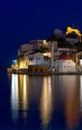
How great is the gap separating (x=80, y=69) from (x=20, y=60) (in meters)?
11.2

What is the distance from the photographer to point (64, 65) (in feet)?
186

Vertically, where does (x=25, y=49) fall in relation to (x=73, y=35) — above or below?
below

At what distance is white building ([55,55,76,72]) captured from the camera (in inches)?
2226

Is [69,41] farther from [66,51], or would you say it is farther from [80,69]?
[80,69]

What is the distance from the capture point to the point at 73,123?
9.41 metres

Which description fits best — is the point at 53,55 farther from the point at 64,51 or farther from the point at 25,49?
the point at 25,49

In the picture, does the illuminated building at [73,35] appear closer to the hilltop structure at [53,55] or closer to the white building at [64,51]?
the hilltop structure at [53,55]

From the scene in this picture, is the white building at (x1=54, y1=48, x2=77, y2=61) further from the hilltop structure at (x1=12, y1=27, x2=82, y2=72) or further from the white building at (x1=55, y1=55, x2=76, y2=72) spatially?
the white building at (x1=55, y1=55, x2=76, y2=72)

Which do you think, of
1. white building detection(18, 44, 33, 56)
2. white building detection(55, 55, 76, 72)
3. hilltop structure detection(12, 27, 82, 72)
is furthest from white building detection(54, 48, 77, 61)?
white building detection(55, 55, 76, 72)

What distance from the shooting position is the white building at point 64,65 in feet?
185

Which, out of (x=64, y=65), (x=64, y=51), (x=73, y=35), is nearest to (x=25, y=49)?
(x=64, y=51)

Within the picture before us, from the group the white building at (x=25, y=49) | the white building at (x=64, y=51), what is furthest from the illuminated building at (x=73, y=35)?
the white building at (x=25, y=49)

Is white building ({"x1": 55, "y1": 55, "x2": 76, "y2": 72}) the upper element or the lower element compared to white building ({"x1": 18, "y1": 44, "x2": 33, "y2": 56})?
lower

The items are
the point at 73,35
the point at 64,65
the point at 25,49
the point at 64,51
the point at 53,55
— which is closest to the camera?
the point at 64,65
